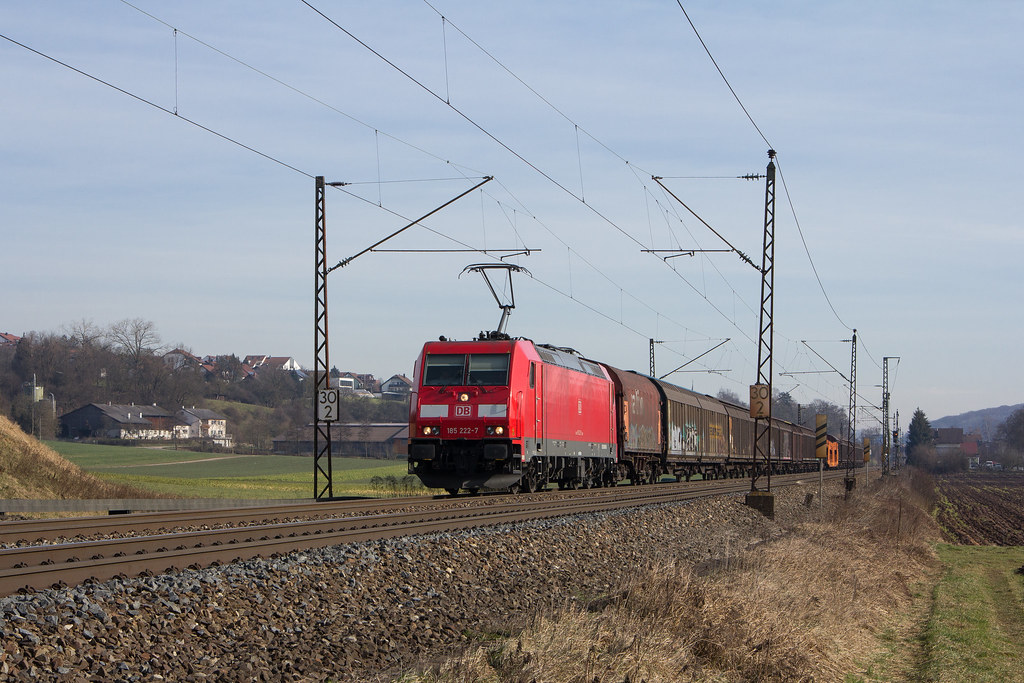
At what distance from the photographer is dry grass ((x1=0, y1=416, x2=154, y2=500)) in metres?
26.5

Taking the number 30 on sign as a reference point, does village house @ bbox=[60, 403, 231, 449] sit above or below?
below

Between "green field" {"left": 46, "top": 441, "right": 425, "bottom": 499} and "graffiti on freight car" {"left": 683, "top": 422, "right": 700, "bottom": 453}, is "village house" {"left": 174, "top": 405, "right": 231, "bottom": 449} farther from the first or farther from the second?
"graffiti on freight car" {"left": 683, "top": 422, "right": 700, "bottom": 453}

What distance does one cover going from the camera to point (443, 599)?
1121 cm

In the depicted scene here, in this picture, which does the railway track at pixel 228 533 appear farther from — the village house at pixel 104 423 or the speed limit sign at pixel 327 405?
the village house at pixel 104 423

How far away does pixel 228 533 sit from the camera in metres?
13.3

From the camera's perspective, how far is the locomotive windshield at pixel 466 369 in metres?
24.2

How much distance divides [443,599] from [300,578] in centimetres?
182

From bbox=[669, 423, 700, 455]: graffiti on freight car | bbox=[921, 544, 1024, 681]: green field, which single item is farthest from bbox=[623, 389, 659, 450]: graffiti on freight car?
bbox=[921, 544, 1024, 681]: green field

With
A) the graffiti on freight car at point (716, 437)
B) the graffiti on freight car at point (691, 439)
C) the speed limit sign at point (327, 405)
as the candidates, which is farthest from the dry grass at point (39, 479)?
the graffiti on freight car at point (716, 437)

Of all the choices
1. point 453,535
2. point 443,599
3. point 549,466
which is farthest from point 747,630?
point 549,466

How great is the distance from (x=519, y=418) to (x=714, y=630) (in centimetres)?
1387

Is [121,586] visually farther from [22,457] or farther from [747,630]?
[22,457]

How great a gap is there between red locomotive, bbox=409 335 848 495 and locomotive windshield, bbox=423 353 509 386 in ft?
0.08

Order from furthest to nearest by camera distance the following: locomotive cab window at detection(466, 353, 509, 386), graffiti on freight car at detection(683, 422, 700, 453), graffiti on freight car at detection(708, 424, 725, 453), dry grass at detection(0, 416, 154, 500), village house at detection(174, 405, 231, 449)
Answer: village house at detection(174, 405, 231, 449), graffiti on freight car at detection(708, 424, 725, 453), graffiti on freight car at detection(683, 422, 700, 453), dry grass at detection(0, 416, 154, 500), locomotive cab window at detection(466, 353, 509, 386)
